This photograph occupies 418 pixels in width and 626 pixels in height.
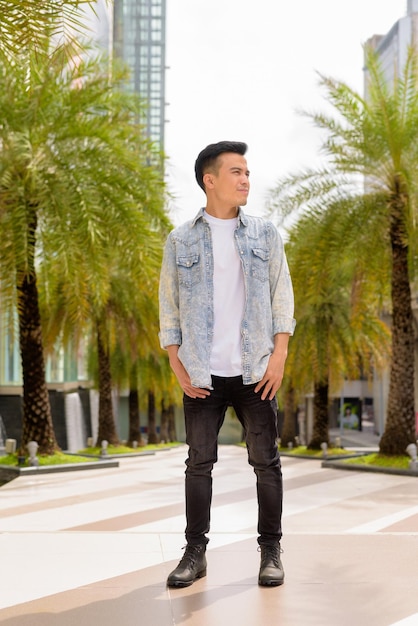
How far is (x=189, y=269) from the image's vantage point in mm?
3998

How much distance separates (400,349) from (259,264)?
1086cm

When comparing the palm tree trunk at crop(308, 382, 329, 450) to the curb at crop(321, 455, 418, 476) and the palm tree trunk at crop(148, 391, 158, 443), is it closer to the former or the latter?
the curb at crop(321, 455, 418, 476)

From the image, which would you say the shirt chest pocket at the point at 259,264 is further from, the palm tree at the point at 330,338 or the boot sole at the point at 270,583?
the palm tree at the point at 330,338

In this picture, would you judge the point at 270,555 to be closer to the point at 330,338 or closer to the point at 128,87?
the point at 330,338

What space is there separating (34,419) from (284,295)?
11154 millimetres

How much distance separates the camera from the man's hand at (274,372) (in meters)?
3.85

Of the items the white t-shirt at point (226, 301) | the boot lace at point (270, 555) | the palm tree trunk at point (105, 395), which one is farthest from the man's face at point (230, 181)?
the palm tree trunk at point (105, 395)

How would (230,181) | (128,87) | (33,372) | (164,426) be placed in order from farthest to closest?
(128,87) → (164,426) → (33,372) → (230,181)

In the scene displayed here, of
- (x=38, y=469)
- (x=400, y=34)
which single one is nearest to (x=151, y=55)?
(x=400, y=34)

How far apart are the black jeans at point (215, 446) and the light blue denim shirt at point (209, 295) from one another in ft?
0.43

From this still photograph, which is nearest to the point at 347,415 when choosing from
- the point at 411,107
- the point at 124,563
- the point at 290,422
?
the point at 290,422

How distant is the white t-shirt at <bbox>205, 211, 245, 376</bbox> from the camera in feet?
12.8

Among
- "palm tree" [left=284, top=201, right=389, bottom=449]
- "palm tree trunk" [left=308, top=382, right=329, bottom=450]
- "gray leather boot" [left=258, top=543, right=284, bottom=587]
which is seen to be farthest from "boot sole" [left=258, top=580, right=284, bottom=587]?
"palm tree trunk" [left=308, top=382, right=329, bottom=450]

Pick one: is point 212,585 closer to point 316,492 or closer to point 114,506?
point 114,506
